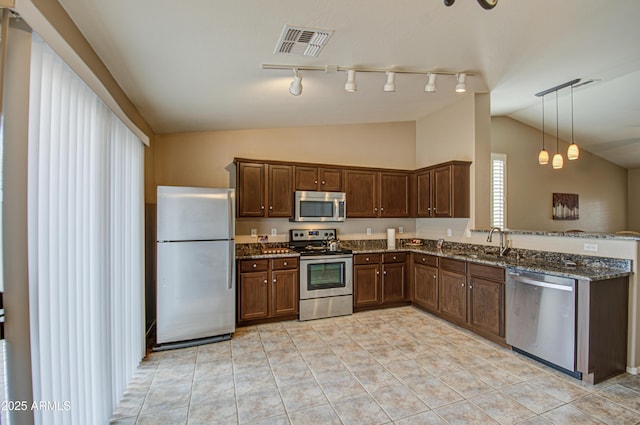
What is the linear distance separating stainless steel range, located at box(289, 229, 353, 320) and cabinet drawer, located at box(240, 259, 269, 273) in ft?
1.69

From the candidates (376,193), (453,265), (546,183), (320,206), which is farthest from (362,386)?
(546,183)

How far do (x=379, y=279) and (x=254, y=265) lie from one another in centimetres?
192

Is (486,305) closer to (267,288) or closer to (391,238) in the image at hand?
(391,238)

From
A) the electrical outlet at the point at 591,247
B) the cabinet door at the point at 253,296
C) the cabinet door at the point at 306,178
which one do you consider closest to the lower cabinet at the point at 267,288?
the cabinet door at the point at 253,296

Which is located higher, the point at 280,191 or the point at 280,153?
the point at 280,153

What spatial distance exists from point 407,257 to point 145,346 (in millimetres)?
3695

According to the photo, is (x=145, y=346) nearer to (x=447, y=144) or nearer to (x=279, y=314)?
(x=279, y=314)

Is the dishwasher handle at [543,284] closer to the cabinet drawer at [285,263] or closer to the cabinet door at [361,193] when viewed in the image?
the cabinet door at [361,193]

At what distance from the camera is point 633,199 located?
7.30 metres

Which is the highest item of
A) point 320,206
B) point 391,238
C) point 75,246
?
point 320,206

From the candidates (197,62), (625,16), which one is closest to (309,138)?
(197,62)

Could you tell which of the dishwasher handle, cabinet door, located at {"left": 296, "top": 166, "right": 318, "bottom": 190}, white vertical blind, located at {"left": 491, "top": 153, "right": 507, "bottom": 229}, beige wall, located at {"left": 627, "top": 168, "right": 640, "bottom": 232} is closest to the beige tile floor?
the dishwasher handle

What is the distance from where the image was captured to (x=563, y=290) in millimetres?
2701

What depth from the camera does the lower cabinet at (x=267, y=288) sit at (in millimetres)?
3863
